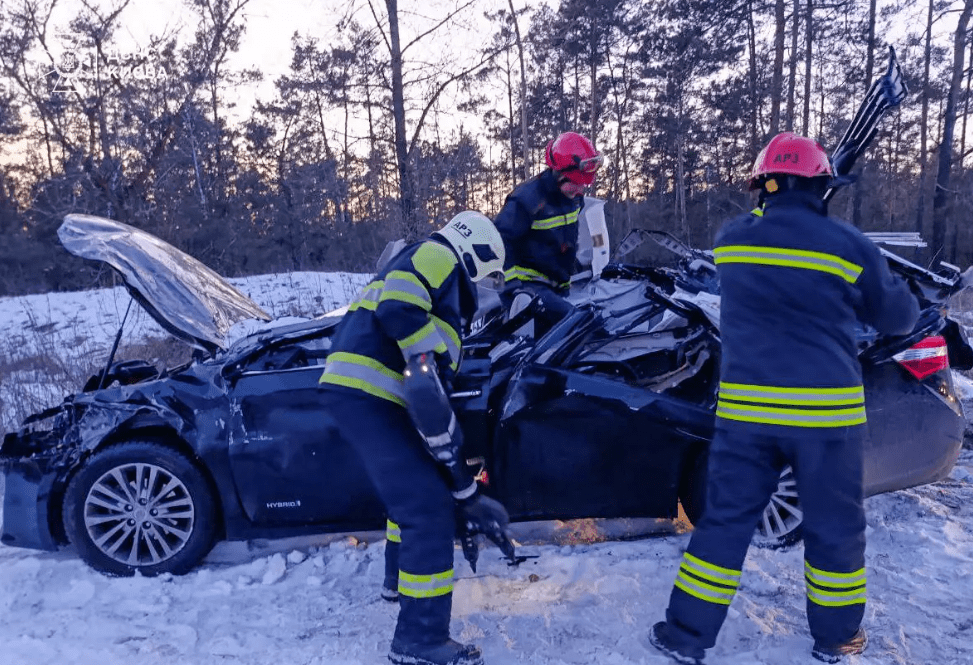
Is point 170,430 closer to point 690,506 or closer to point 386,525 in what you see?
point 386,525

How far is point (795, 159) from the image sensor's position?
103 inches

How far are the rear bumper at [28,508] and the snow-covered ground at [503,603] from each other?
0.17m

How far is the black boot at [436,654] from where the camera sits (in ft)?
8.70

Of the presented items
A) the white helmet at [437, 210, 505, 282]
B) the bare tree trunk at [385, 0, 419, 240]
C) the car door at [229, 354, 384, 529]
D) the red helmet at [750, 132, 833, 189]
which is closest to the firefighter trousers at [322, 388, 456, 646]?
the white helmet at [437, 210, 505, 282]

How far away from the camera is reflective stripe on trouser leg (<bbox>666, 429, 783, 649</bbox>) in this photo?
2605 mm

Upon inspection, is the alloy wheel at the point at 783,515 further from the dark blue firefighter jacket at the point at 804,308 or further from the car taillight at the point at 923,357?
the dark blue firefighter jacket at the point at 804,308

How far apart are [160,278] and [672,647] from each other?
3.33 meters

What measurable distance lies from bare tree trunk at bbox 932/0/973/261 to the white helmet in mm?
21627

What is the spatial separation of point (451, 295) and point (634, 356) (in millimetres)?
1360

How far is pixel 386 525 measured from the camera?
3396 millimetres

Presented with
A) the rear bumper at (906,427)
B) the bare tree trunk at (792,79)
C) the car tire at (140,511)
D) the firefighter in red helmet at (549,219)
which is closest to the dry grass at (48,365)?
the car tire at (140,511)

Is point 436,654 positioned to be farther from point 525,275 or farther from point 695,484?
point 525,275

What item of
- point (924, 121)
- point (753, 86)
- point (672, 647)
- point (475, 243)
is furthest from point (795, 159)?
point (924, 121)

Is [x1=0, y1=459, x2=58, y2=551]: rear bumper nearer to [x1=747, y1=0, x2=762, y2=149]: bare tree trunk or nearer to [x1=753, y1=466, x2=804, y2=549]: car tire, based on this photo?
[x1=753, y1=466, x2=804, y2=549]: car tire
